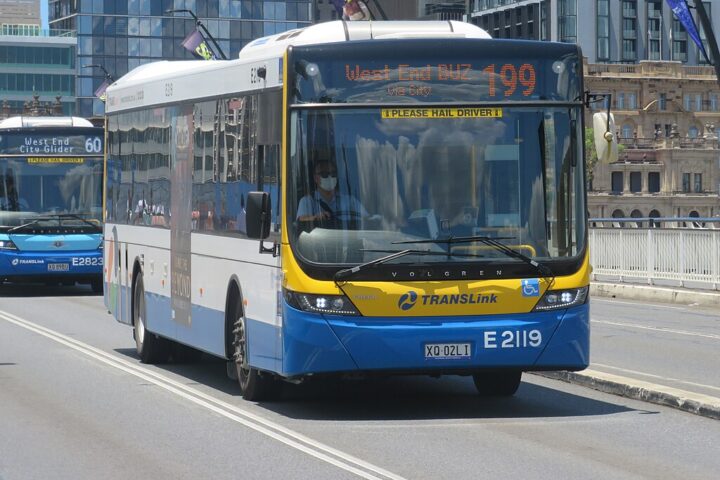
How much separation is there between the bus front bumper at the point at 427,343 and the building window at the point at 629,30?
170 meters

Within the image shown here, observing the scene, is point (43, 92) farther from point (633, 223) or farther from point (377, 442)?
point (377, 442)

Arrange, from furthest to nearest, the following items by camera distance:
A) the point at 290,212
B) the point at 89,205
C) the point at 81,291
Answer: the point at 81,291 → the point at 89,205 → the point at 290,212

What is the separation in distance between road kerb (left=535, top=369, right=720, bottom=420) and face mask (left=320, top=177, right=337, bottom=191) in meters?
3.02

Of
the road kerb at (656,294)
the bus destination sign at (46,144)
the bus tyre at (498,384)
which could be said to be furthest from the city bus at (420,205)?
the bus destination sign at (46,144)

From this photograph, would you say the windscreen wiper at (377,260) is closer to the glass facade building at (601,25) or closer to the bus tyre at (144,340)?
the bus tyre at (144,340)

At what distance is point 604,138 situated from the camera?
42.9 ft

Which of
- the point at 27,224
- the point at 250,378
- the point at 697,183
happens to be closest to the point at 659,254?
the point at 27,224

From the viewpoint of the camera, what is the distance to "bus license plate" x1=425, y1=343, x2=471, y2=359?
12.2 meters

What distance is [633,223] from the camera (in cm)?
3591

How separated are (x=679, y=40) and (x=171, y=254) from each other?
179 m

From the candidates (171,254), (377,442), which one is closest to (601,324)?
(171,254)

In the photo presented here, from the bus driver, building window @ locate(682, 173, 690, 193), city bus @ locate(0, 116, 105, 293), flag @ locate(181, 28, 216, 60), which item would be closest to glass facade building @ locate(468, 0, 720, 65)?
building window @ locate(682, 173, 690, 193)

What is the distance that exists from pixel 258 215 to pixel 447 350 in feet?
5.53

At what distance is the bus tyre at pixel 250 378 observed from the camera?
1352 cm
